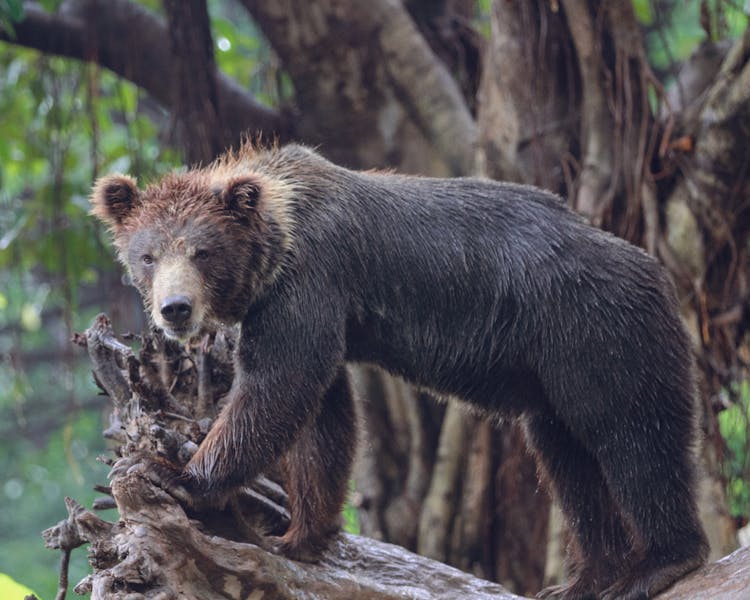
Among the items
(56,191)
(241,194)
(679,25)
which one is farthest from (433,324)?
(679,25)

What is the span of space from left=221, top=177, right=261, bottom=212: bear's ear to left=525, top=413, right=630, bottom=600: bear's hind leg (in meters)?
1.48

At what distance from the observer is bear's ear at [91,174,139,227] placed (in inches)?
169

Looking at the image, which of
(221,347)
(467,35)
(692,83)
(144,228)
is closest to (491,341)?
(221,347)

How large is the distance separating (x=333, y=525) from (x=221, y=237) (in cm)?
125

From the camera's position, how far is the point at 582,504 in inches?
179

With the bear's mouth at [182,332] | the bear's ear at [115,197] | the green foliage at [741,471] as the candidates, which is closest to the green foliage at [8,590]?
the bear's mouth at [182,332]

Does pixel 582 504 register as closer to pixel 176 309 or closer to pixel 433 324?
pixel 433 324

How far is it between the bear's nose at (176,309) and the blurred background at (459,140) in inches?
86.7

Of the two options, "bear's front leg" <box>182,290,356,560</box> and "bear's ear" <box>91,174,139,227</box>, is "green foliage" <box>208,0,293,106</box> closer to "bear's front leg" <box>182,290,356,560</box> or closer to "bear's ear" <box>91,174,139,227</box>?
"bear's ear" <box>91,174,139,227</box>

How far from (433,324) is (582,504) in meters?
0.99

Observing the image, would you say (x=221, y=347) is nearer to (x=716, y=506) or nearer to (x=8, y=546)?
(x=716, y=506)

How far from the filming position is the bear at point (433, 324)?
4020mm

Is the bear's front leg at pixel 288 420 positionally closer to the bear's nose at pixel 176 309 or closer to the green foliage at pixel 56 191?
the bear's nose at pixel 176 309

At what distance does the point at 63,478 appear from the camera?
13023mm
